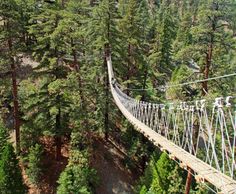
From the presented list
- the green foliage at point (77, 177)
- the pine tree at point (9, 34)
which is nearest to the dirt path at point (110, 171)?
the green foliage at point (77, 177)

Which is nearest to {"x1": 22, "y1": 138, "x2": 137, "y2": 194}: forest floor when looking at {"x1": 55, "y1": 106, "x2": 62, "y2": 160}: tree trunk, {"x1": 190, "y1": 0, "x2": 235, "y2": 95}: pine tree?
{"x1": 55, "y1": 106, "x2": 62, "y2": 160}: tree trunk

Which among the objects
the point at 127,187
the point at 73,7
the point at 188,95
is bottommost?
the point at 127,187

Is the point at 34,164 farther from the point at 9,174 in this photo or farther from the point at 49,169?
the point at 49,169

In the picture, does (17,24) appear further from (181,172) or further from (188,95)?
(181,172)

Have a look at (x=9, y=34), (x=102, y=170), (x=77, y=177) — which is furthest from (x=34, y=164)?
(x=9, y=34)

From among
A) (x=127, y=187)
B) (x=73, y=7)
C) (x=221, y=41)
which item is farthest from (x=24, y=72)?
(x=221, y=41)

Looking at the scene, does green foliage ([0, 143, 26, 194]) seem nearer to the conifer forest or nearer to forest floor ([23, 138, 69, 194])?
the conifer forest

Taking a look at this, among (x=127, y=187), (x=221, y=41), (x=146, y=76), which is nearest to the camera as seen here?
(x=221, y=41)
